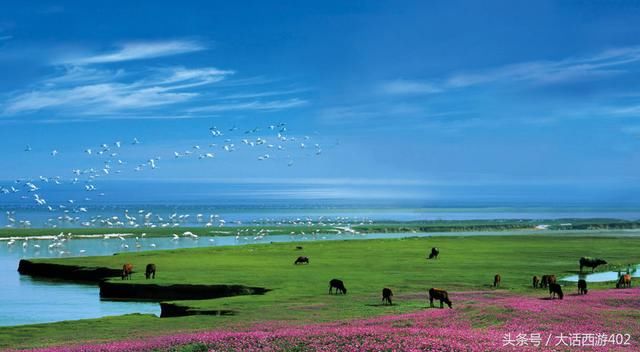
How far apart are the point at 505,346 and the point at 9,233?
134m

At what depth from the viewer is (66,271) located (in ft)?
231

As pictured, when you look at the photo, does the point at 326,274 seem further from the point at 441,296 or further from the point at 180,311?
the point at 441,296

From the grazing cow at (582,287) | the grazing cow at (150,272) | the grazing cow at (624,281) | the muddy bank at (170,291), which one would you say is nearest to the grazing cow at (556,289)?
the grazing cow at (582,287)

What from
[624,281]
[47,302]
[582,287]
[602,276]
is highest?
[624,281]

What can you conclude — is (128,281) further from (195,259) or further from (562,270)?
(562,270)

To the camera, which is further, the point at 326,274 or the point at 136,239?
the point at 136,239

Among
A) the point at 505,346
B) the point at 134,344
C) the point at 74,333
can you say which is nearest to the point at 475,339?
the point at 505,346

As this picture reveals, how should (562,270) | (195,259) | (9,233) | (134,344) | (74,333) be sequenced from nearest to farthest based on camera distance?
(134,344)
(74,333)
(562,270)
(195,259)
(9,233)

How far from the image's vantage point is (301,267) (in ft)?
224

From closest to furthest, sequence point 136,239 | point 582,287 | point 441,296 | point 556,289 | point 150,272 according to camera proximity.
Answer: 1. point 441,296
2. point 556,289
3. point 582,287
4. point 150,272
5. point 136,239

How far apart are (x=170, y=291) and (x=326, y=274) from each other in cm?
1316

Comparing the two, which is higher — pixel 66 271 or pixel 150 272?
pixel 150 272

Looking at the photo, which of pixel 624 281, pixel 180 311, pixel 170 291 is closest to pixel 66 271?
pixel 170 291

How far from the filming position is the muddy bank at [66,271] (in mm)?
67312
